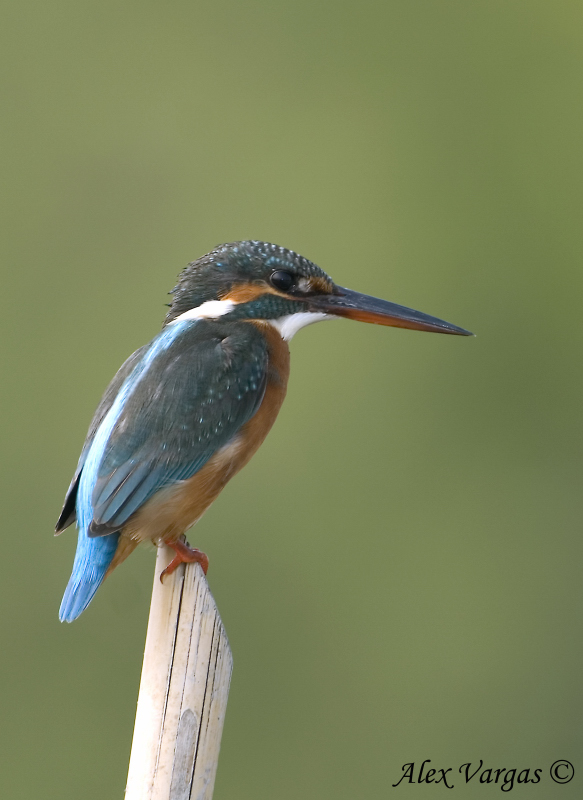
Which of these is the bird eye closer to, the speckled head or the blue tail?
the speckled head

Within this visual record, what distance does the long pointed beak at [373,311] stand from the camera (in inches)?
85.4

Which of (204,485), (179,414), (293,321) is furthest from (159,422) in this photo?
(293,321)

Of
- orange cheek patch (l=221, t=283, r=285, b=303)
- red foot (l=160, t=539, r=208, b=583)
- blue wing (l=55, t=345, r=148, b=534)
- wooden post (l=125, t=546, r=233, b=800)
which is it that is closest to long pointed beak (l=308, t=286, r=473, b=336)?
orange cheek patch (l=221, t=283, r=285, b=303)

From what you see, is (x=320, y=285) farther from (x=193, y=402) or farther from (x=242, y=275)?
(x=193, y=402)

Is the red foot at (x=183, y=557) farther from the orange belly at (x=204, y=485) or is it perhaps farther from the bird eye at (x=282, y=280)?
the bird eye at (x=282, y=280)

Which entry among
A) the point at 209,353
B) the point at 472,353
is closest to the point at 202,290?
the point at 209,353

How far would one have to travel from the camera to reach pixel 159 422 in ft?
6.34

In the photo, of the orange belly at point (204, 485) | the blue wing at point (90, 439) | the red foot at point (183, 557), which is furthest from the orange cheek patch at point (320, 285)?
the red foot at point (183, 557)

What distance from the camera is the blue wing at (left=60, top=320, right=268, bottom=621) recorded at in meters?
1.85

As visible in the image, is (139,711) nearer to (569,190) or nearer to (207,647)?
(207,647)

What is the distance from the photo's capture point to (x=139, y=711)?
1.61m

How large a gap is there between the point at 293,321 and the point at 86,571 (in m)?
0.70

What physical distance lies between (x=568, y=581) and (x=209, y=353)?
2.20m

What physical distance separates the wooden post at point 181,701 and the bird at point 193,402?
16 centimetres
